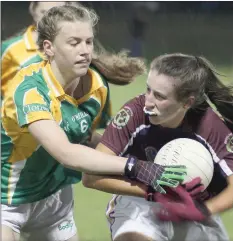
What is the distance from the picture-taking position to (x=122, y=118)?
142 inches

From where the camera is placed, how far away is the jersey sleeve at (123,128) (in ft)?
11.8

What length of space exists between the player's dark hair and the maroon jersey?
0.32ft

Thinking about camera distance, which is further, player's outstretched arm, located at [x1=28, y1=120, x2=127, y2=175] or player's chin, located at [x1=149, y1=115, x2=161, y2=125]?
player's chin, located at [x1=149, y1=115, x2=161, y2=125]

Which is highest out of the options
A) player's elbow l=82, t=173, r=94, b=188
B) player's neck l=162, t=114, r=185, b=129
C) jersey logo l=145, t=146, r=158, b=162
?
player's neck l=162, t=114, r=185, b=129

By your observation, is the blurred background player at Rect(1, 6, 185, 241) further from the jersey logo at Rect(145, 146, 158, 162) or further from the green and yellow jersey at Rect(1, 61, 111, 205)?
the jersey logo at Rect(145, 146, 158, 162)

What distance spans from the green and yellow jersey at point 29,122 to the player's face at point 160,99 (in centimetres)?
44

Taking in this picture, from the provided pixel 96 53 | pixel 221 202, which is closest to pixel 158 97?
pixel 221 202

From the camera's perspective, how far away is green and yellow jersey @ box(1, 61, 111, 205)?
369 centimetres

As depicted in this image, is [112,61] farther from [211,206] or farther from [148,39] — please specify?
[148,39]

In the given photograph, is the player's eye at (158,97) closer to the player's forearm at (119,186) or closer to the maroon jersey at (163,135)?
the maroon jersey at (163,135)

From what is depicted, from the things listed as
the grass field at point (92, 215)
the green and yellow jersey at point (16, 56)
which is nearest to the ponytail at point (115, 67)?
the grass field at point (92, 215)

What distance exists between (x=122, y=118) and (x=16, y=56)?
199cm

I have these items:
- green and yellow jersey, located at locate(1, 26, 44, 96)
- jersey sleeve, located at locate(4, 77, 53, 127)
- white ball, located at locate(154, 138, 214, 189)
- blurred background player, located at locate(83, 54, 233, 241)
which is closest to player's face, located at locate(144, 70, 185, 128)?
blurred background player, located at locate(83, 54, 233, 241)

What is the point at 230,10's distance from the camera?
43.2 feet
